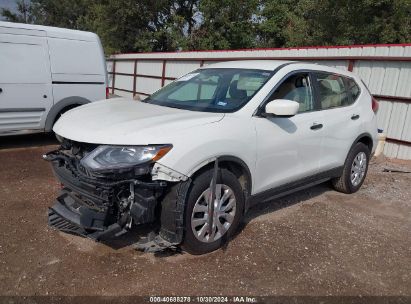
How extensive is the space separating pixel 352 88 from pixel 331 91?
598 millimetres

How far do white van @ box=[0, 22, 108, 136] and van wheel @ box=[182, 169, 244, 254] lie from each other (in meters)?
4.89

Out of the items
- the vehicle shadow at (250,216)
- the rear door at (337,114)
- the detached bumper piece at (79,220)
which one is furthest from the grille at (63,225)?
the rear door at (337,114)

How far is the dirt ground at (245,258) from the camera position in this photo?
10.2 ft

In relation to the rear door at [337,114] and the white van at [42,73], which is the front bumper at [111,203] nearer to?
the rear door at [337,114]

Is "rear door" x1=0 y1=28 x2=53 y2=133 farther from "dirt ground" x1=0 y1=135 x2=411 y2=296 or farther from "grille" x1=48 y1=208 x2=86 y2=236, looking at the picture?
"grille" x1=48 y1=208 x2=86 y2=236

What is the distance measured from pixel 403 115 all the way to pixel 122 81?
13.9 m

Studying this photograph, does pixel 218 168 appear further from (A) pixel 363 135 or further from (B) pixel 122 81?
(B) pixel 122 81

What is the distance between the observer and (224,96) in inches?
161

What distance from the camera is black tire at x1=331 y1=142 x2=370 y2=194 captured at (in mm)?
5211

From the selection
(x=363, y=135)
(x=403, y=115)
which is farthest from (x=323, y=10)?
(x=363, y=135)

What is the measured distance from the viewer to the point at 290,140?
4070mm

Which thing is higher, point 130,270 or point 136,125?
point 136,125

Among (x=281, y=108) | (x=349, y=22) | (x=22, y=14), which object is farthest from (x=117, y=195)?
(x=22, y=14)

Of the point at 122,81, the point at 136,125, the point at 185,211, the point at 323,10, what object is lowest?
the point at 122,81
